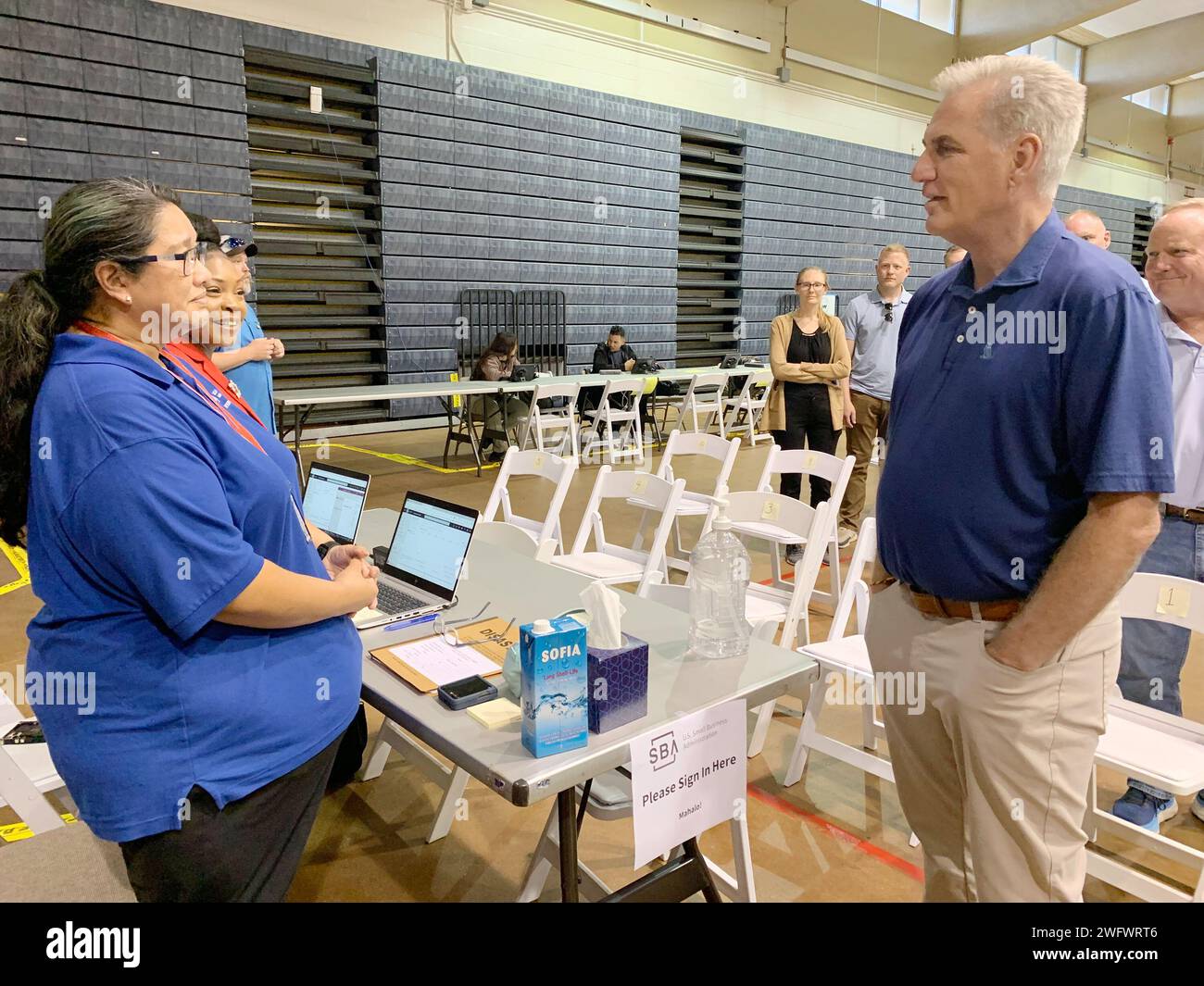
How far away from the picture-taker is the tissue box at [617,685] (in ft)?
4.93

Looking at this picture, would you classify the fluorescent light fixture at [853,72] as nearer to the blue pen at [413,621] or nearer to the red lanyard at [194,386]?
the blue pen at [413,621]

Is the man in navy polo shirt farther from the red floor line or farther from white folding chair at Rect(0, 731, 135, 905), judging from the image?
white folding chair at Rect(0, 731, 135, 905)

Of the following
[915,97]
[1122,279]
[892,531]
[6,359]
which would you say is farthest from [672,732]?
[915,97]

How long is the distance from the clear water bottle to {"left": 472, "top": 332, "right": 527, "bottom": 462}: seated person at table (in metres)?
6.40

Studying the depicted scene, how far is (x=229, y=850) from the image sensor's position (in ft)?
4.23

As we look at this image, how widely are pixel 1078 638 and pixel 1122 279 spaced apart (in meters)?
0.60

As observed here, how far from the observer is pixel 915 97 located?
15.0 m

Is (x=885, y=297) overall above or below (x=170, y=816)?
above

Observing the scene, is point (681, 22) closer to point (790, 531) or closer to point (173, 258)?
point (790, 531)

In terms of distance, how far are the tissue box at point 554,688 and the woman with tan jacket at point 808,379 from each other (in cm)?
377

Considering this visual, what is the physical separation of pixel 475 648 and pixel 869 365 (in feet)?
12.8

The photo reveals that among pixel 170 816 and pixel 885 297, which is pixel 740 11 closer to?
pixel 885 297

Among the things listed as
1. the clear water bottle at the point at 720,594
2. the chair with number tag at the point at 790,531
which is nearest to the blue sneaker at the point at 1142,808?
the chair with number tag at the point at 790,531

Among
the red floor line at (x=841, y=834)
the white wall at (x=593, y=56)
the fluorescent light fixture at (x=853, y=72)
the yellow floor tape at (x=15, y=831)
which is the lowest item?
the yellow floor tape at (x=15, y=831)
